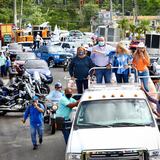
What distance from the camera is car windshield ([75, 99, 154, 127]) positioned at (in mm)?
10984

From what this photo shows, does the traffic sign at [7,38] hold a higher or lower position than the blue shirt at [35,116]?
lower

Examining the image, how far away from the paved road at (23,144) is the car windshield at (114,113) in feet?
10.1

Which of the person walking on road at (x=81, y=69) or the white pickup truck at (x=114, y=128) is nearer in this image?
the white pickup truck at (x=114, y=128)

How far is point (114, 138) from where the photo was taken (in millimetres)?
10211

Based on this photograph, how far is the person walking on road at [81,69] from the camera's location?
15.8 metres

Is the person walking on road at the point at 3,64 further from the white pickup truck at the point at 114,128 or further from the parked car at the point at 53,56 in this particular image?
the white pickup truck at the point at 114,128

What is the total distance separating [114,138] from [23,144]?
6.50m

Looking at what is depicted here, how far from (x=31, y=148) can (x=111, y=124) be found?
5206 millimetres

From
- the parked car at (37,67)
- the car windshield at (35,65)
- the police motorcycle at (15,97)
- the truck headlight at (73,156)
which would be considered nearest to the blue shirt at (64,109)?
the truck headlight at (73,156)

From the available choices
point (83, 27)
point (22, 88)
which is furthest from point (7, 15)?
point (22, 88)

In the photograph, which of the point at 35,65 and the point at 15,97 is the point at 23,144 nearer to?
the point at 15,97

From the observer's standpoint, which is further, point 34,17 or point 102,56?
point 34,17

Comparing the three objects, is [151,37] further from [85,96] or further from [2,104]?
[85,96]

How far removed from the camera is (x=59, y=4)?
115 metres
